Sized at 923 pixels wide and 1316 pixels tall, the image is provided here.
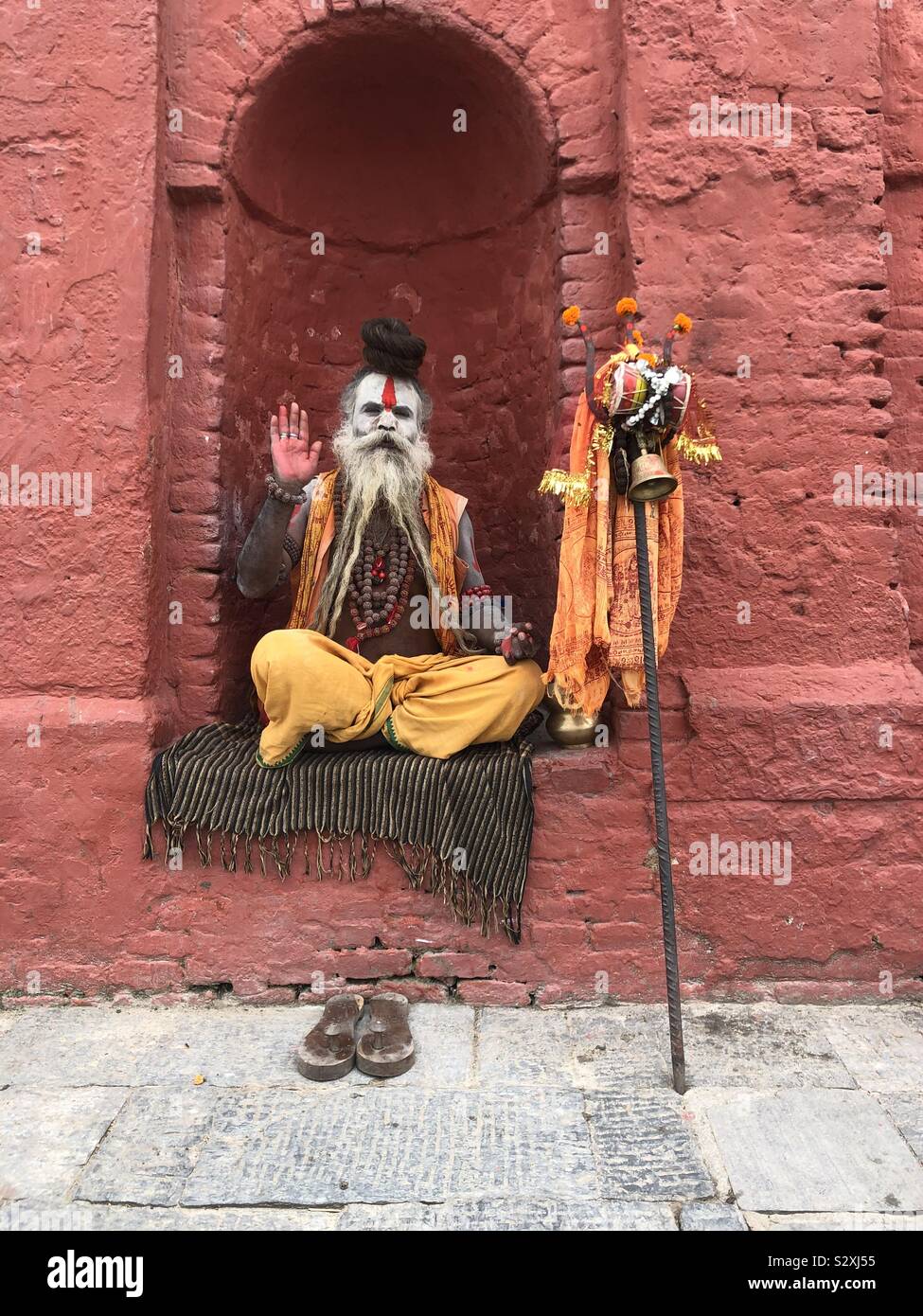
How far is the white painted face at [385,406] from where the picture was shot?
11.1 feet

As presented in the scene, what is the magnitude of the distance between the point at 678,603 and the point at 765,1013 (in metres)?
1.37

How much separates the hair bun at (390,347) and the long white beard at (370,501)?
0.97 feet

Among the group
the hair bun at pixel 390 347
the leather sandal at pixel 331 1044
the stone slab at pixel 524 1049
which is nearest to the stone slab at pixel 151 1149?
the leather sandal at pixel 331 1044

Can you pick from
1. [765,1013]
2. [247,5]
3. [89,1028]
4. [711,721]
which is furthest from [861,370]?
[89,1028]

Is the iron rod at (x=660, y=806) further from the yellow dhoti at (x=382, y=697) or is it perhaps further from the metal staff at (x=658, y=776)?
the yellow dhoti at (x=382, y=697)

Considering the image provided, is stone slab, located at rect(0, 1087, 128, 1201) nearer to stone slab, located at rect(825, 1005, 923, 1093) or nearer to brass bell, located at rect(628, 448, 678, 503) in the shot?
stone slab, located at rect(825, 1005, 923, 1093)

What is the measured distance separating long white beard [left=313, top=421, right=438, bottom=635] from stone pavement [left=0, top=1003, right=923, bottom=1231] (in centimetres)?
149

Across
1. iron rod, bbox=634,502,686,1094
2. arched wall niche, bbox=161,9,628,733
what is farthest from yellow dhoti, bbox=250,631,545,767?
iron rod, bbox=634,502,686,1094

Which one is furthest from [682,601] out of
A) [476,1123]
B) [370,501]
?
[476,1123]

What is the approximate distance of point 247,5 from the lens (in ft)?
10.4

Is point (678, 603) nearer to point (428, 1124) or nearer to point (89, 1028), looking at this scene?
point (428, 1124)

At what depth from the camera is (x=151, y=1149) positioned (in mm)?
2113

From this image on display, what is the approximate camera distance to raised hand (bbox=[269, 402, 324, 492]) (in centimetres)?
311

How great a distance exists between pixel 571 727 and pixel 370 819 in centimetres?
75
